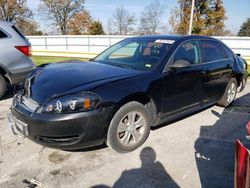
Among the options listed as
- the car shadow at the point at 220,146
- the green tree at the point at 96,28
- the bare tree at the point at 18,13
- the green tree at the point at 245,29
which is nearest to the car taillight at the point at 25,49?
the car shadow at the point at 220,146

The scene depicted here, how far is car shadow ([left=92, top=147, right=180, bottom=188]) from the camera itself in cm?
277

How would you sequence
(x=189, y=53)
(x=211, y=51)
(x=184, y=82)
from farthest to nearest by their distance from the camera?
(x=211, y=51) → (x=189, y=53) → (x=184, y=82)

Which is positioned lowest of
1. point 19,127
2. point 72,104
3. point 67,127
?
point 19,127

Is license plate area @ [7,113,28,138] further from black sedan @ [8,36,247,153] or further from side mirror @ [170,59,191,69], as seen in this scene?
side mirror @ [170,59,191,69]

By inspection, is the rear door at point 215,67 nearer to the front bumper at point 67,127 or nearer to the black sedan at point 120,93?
the black sedan at point 120,93

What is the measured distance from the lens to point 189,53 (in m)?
4.29

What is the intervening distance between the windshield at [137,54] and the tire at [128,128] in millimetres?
691

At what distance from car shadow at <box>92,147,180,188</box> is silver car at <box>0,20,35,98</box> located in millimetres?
3778

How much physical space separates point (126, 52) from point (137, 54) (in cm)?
32

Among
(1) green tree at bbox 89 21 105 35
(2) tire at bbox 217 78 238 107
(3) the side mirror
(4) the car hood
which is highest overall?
(1) green tree at bbox 89 21 105 35

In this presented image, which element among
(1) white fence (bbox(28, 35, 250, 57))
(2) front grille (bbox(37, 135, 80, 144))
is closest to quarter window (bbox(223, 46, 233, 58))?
(2) front grille (bbox(37, 135, 80, 144))

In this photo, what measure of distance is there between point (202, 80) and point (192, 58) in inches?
17.0

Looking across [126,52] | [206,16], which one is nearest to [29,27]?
[206,16]

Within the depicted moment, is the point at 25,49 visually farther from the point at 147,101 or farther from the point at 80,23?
the point at 80,23
